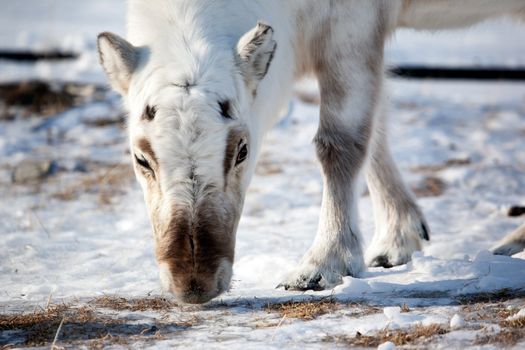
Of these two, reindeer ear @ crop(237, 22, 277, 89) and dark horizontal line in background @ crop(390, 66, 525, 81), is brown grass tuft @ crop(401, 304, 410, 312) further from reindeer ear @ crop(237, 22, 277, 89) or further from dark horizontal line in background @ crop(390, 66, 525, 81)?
dark horizontal line in background @ crop(390, 66, 525, 81)

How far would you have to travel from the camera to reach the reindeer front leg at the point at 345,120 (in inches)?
201

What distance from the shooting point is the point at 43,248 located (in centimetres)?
594

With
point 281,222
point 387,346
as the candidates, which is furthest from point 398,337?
point 281,222

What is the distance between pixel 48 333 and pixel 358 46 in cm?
263

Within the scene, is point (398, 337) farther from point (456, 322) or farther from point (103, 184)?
point (103, 184)

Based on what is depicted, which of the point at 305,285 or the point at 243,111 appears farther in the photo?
the point at 305,285

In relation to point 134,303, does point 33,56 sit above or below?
above

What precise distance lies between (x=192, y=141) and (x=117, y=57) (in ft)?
2.40

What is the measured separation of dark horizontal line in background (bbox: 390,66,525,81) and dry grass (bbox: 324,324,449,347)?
10366 millimetres

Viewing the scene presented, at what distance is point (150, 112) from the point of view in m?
4.00

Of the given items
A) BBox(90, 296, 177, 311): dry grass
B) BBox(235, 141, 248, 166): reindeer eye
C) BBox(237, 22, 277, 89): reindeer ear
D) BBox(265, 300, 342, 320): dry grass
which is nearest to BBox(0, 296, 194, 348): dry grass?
BBox(90, 296, 177, 311): dry grass

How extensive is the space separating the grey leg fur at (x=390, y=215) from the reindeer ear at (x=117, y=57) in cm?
211

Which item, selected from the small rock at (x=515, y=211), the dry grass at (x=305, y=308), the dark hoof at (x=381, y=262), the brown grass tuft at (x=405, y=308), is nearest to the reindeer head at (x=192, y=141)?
the dry grass at (x=305, y=308)

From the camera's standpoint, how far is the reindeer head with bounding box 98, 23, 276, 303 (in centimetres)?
380
